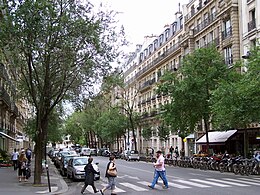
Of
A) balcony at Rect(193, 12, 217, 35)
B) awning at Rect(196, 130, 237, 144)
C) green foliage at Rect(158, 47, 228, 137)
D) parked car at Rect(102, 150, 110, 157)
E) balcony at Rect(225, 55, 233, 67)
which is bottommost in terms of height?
parked car at Rect(102, 150, 110, 157)

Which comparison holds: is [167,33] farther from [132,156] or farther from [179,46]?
[132,156]

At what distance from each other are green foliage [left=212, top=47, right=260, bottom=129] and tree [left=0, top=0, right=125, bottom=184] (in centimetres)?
844

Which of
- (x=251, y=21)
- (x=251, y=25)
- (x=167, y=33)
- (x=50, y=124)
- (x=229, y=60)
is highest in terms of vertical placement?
(x=167, y=33)

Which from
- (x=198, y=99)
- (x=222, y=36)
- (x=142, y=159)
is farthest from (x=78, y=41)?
(x=142, y=159)

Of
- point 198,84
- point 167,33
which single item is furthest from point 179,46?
point 198,84

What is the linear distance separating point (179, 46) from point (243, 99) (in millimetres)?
31278

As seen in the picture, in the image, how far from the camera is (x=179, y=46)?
184 feet

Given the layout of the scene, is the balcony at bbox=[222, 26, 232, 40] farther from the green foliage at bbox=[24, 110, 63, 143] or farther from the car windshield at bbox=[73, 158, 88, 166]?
the car windshield at bbox=[73, 158, 88, 166]

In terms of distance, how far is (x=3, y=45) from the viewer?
744 inches

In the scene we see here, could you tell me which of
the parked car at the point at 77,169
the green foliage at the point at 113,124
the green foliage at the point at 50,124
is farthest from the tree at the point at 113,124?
the parked car at the point at 77,169

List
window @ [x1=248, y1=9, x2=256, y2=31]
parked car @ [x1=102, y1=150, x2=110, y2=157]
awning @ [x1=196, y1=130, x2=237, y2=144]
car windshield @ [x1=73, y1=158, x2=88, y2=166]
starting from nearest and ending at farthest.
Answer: car windshield @ [x1=73, y1=158, x2=88, y2=166], window @ [x1=248, y1=9, x2=256, y2=31], awning @ [x1=196, y1=130, x2=237, y2=144], parked car @ [x1=102, y1=150, x2=110, y2=157]

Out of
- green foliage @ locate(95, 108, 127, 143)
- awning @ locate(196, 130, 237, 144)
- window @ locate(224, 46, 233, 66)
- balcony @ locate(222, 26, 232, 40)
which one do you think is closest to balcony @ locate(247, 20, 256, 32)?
balcony @ locate(222, 26, 232, 40)

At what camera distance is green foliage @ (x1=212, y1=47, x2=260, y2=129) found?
2450 centimetres

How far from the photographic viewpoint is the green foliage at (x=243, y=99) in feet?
80.4
